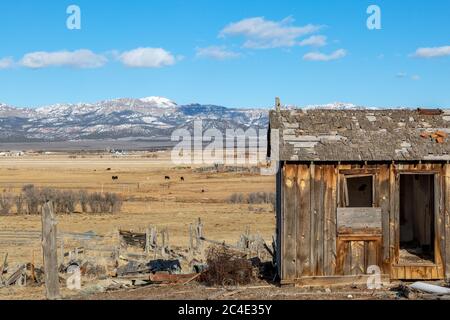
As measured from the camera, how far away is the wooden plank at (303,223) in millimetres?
14852

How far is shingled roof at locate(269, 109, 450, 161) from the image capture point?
48.6 feet

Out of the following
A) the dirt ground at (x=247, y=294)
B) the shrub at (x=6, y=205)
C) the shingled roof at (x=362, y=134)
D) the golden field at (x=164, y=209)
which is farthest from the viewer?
the shrub at (x=6, y=205)

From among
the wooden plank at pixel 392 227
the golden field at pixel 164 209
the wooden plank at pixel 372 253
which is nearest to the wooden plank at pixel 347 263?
the wooden plank at pixel 372 253

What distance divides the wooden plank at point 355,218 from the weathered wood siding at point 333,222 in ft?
0.08

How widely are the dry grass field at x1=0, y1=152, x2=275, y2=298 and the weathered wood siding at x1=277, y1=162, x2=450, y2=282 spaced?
6929mm

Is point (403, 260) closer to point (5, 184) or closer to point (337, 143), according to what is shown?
point (337, 143)

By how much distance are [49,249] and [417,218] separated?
1032 cm

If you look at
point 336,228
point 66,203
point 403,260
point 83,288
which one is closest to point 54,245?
point 83,288

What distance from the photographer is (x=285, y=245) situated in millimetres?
14914

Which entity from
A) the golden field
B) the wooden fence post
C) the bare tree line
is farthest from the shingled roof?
the bare tree line

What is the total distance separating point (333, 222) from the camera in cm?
1487

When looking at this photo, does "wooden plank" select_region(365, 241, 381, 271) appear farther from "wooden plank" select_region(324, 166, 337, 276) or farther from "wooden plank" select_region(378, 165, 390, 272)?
"wooden plank" select_region(324, 166, 337, 276)

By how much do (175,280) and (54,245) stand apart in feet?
11.7

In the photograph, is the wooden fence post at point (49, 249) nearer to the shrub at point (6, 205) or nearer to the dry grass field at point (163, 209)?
the dry grass field at point (163, 209)
